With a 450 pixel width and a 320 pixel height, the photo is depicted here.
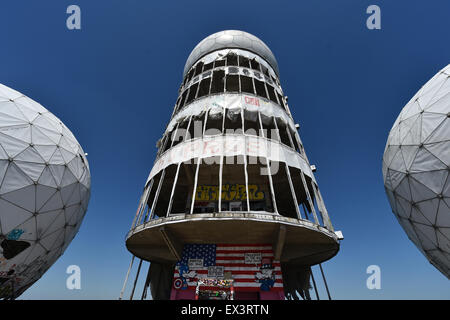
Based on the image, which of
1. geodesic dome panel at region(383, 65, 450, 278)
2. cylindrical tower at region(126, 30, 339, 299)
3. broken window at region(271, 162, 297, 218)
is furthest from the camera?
broken window at region(271, 162, 297, 218)

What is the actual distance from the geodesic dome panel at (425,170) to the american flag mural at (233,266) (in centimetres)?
891

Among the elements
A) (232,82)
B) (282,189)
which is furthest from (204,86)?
(282,189)

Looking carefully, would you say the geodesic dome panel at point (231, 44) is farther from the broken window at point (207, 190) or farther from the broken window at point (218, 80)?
the broken window at point (207, 190)

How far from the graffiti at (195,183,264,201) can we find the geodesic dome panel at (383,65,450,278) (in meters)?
9.28

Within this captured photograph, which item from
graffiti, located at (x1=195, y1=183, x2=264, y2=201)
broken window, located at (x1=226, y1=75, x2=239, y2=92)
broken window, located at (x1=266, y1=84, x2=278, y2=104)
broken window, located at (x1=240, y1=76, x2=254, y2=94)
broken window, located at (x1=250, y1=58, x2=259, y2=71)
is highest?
broken window, located at (x1=250, y1=58, x2=259, y2=71)

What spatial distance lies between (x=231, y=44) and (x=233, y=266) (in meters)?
24.1

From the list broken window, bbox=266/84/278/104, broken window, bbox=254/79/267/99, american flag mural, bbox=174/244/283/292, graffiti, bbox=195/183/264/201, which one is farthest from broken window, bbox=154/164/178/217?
broken window, bbox=266/84/278/104

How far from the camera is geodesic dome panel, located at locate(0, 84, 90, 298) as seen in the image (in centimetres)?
1217

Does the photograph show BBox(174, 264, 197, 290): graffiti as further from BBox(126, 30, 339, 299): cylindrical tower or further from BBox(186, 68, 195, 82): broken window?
BBox(186, 68, 195, 82): broken window

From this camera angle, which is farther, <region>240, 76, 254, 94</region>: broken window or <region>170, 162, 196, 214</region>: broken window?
<region>240, 76, 254, 94</region>: broken window

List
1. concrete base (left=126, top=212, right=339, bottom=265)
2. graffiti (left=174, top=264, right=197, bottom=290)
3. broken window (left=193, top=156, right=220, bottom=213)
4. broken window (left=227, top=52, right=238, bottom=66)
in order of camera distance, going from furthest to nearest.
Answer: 1. broken window (left=227, top=52, right=238, bottom=66)
2. broken window (left=193, top=156, right=220, bottom=213)
3. graffiti (left=174, top=264, right=197, bottom=290)
4. concrete base (left=126, top=212, right=339, bottom=265)

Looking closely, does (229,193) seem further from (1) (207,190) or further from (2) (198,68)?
(2) (198,68)

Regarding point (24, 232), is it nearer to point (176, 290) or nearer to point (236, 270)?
point (176, 290)
